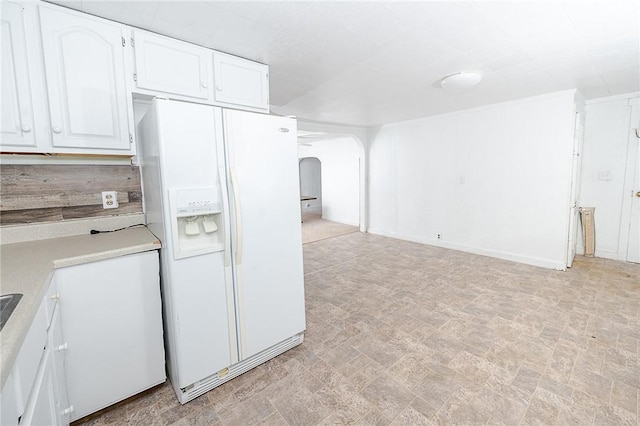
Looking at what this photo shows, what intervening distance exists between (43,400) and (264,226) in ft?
4.12

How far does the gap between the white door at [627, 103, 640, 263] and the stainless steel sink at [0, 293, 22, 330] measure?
238 inches

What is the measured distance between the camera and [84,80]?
168cm

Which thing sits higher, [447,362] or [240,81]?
[240,81]

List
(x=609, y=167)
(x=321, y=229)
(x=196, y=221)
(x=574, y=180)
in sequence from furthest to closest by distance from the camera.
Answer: (x=321, y=229), (x=609, y=167), (x=574, y=180), (x=196, y=221)

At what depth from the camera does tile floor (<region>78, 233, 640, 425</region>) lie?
165cm

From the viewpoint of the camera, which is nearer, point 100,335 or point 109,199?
point 100,335

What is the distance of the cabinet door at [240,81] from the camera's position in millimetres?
2145

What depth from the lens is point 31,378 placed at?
0.93 meters

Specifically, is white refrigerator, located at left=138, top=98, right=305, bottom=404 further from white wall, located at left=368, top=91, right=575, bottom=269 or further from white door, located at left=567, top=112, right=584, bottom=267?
white door, located at left=567, top=112, right=584, bottom=267

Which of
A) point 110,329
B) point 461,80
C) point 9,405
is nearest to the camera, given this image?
point 9,405

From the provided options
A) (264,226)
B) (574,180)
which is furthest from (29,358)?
(574,180)

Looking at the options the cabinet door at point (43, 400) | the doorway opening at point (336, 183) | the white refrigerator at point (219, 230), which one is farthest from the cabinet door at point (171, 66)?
the doorway opening at point (336, 183)

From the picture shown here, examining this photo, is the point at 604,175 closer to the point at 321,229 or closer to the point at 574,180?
the point at 574,180

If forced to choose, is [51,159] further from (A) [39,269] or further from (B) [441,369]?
(B) [441,369]
